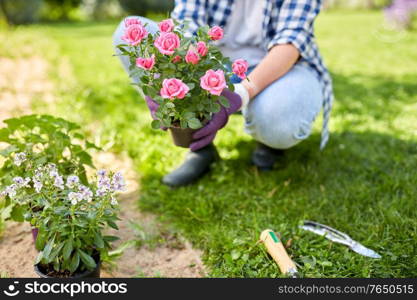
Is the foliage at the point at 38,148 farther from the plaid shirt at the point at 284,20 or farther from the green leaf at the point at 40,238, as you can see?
the plaid shirt at the point at 284,20

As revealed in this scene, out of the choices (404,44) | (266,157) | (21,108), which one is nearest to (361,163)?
(266,157)

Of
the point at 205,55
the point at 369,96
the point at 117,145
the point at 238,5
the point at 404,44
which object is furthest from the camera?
the point at 404,44

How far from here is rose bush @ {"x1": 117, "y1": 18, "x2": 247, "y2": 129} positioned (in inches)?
53.8

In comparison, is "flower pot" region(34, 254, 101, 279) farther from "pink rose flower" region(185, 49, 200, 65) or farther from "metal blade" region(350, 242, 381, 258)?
"metal blade" region(350, 242, 381, 258)

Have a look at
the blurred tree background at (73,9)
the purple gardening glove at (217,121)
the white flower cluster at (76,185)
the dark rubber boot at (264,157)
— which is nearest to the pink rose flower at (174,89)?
the white flower cluster at (76,185)

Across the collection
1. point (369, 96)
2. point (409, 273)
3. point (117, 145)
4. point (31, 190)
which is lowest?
point (369, 96)

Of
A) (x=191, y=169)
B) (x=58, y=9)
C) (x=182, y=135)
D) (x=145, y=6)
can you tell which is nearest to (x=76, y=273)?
(x=182, y=135)

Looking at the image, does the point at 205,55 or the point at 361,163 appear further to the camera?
the point at 361,163

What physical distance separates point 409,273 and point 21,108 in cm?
273

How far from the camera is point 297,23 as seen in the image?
190cm

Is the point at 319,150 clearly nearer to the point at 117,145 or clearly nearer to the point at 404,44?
the point at 117,145

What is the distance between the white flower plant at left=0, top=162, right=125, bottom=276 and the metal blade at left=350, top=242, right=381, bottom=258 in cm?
86

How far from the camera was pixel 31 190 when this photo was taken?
1553mm

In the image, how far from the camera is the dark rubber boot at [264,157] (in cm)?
222
